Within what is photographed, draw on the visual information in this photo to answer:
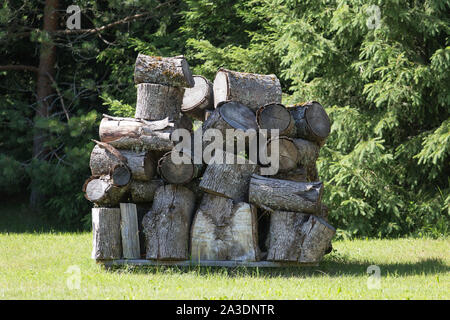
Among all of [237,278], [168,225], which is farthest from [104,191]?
[237,278]

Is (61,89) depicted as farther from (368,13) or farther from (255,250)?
(255,250)

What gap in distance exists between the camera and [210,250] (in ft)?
21.1

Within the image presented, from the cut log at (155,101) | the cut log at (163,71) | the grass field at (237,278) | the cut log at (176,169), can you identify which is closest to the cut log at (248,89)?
the cut log at (163,71)

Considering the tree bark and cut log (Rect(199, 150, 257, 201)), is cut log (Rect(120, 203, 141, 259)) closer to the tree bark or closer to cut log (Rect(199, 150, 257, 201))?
cut log (Rect(199, 150, 257, 201))

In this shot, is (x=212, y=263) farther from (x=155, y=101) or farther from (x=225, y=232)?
(x=155, y=101)

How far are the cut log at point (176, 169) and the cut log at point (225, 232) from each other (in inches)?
15.9

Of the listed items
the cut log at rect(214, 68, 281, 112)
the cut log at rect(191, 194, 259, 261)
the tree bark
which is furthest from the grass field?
the tree bark

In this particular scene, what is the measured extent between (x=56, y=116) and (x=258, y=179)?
7.42 metres

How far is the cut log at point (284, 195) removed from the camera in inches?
251

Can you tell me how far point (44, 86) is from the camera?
1243 cm

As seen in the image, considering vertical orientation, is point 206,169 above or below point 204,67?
below

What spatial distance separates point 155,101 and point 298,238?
2.18m
